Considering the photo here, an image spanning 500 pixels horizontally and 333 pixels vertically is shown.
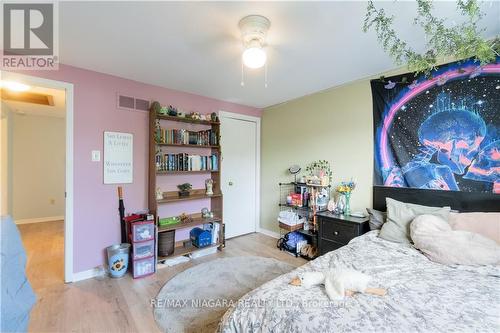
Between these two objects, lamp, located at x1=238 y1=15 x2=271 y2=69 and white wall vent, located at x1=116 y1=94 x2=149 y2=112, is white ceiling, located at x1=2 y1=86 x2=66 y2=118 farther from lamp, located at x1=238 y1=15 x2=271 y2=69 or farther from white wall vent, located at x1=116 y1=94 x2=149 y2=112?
lamp, located at x1=238 y1=15 x2=271 y2=69

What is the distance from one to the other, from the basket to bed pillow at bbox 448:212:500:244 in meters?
2.99

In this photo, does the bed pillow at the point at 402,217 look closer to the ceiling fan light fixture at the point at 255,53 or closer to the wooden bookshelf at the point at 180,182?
the ceiling fan light fixture at the point at 255,53

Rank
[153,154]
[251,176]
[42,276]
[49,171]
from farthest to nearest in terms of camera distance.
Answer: [49,171] → [251,176] → [153,154] → [42,276]

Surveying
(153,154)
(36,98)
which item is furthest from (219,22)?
(36,98)

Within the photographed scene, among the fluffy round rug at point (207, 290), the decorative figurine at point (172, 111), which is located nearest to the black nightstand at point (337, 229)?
the fluffy round rug at point (207, 290)

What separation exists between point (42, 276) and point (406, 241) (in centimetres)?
387

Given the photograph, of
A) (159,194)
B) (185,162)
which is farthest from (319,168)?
(159,194)

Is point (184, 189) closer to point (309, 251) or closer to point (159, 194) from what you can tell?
point (159, 194)

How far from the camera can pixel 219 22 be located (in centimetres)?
176

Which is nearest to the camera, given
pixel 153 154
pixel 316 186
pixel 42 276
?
pixel 42 276

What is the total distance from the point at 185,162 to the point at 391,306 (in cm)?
274

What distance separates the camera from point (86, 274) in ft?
8.43

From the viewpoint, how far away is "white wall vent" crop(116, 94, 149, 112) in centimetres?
282

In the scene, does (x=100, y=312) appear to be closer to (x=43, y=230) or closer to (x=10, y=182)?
(x=43, y=230)
